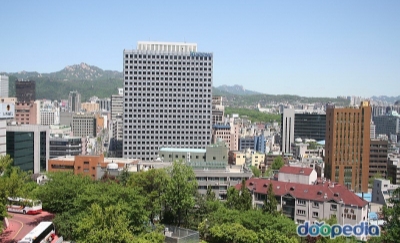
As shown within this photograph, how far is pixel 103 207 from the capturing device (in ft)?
72.8

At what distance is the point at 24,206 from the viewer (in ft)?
85.4

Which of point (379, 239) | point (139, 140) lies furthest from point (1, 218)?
point (139, 140)

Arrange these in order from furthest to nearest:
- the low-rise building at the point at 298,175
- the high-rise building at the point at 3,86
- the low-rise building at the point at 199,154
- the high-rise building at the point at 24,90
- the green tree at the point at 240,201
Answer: the high-rise building at the point at 3,86, the high-rise building at the point at 24,90, the low-rise building at the point at 199,154, the low-rise building at the point at 298,175, the green tree at the point at 240,201

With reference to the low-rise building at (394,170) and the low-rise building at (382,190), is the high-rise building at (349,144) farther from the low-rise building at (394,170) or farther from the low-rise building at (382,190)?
the low-rise building at (394,170)

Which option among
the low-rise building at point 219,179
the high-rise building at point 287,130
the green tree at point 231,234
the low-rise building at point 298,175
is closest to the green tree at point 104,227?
the green tree at point 231,234

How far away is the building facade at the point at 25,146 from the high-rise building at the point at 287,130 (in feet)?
154

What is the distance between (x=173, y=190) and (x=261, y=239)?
5.86 meters

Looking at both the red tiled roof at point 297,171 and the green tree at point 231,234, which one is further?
the red tiled roof at point 297,171

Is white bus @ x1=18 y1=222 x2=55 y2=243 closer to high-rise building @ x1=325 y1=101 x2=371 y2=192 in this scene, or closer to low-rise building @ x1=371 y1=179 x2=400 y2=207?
low-rise building @ x1=371 y1=179 x2=400 y2=207

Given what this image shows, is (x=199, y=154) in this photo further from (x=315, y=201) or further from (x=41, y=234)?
(x=41, y=234)

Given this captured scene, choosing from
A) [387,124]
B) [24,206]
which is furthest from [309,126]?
[24,206]

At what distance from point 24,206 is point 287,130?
218ft

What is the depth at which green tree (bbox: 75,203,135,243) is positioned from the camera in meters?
19.6

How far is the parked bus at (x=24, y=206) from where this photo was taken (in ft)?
84.3
